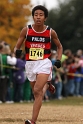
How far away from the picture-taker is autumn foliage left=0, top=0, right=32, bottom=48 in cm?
4809

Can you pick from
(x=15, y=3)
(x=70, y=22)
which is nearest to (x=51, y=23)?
(x=70, y=22)

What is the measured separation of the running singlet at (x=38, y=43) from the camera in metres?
9.91

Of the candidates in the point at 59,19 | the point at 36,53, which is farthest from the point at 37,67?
the point at 59,19

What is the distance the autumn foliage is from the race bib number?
37541mm

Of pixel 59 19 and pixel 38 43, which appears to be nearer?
pixel 38 43

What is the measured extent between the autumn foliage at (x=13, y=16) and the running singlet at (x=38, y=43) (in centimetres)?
3751

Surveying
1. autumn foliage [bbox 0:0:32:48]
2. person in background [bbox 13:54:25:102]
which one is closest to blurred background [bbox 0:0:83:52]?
autumn foliage [bbox 0:0:32:48]

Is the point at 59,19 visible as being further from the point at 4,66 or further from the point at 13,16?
the point at 4,66

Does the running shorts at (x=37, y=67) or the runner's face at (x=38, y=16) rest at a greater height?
the runner's face at (x=38, y=16)

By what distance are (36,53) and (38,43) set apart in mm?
207

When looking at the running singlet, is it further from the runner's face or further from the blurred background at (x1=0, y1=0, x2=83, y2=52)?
the blurred background at (x1=0, y1=0, x2=83, y2=52)

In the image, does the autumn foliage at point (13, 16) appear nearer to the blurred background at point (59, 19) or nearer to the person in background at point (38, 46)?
the blurred background at point (59, 19)

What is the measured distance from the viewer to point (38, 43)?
9.93 meters

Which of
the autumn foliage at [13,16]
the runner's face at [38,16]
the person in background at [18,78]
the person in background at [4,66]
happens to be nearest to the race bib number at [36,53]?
the runner's face at [38,16]
